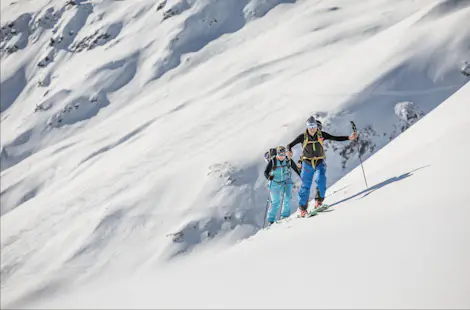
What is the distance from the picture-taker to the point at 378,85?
20172 millimetres

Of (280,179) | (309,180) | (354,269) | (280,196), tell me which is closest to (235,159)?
(280,196)

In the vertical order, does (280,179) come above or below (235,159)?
below

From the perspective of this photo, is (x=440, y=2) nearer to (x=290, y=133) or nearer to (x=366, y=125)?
(x=366, y=125)

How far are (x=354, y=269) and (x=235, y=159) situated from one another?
1626 cm

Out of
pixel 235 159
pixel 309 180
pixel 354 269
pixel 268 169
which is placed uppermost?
pixel 235 159

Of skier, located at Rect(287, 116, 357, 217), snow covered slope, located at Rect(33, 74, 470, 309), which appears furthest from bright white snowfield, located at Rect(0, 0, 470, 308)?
skier, located at Rect(287, 116, 357, 217)

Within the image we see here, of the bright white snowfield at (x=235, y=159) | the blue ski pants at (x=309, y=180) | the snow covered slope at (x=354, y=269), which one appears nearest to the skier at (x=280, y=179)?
the bright white snowfield at (x=235, y=159)

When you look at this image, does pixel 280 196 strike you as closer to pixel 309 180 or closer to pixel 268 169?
pixel 268 169

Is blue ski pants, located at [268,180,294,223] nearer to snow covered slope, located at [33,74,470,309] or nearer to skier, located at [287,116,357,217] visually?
skier, located at [287,116,357,217]

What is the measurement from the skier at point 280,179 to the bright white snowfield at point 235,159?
193 cm

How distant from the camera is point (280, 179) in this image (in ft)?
39.7

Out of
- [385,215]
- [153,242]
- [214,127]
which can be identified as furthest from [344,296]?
[214,127]

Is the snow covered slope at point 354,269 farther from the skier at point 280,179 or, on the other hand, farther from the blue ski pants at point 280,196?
the blue ski pants at point 280,196

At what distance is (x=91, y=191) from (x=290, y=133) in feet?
39.2
